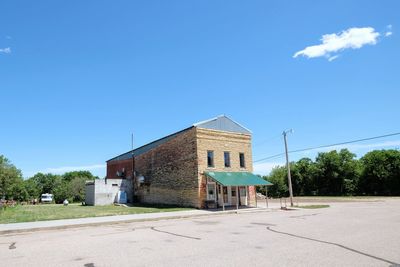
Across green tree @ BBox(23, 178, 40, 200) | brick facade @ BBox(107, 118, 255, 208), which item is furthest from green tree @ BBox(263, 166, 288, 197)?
green tree @ BBox(23, 178, 40, 200)

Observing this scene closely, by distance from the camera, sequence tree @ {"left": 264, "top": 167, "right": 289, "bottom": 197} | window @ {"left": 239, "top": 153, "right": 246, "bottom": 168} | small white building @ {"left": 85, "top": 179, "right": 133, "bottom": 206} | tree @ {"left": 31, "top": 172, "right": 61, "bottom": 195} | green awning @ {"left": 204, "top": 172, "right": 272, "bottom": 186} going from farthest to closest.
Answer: tree @ {"left": 31, "top": 172, "right": 61, "bottom": 195}
tree @ {"left": 264, "top": 167, "right": 289, "bottom": 197}
small white building @ {"left": 85, "top": 179, "right": 133, "bottom": 206}
window @ {"left": 239, "top": 153, "right": 246, "bottom": 168}
green awning @ {"left": 204, "top": 172, "right": 272, "bottom": 186}

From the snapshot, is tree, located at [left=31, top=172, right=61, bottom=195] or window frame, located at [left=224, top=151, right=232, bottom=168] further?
tree, located at [left=31, top=172, right=61, bottom=195]

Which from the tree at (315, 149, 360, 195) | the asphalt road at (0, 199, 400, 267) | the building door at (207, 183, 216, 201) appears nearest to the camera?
the asphalt road at (0, 199, 400, 267)

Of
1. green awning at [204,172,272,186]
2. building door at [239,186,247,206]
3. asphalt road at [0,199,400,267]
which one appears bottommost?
asphalt road at [0,199,400,267]

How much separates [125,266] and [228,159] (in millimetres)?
23421

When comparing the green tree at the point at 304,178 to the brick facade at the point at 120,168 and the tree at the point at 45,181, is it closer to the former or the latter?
the brick facade at the point at 120,168

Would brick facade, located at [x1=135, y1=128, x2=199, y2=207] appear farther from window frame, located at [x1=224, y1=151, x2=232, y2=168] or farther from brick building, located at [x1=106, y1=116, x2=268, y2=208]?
window frame, located at [x1=224, y1=151, x2=232, y2=168]

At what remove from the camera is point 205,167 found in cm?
2856

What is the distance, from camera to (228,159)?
3055cm

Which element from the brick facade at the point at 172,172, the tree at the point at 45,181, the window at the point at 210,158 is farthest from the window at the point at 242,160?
the tree at the point at 45,181

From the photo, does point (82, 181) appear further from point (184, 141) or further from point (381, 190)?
point (381, 190)

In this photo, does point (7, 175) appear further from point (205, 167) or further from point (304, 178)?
point (304, 178)

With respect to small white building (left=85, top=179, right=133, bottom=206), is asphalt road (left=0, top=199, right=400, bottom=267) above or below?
below

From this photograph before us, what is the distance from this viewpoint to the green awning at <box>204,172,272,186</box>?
2711 cm
